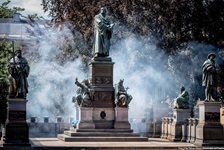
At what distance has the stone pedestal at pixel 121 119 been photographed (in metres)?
35.7

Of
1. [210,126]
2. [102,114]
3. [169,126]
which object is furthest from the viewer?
[169,126]

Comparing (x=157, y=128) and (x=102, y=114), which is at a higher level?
(x=102, y=114)

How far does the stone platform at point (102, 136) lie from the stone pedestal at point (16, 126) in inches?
135

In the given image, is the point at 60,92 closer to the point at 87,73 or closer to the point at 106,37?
the point at 87,73

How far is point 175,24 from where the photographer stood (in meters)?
50.4

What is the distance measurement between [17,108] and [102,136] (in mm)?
5328

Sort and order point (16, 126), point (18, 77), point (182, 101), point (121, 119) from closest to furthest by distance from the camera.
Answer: point (16, 126)
point (18, 77)
point (121, 119)
point (182, 101)

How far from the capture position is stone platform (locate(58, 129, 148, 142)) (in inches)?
1330

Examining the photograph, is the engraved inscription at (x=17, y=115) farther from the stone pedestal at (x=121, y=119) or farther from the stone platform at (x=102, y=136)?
the stone pedestal at (x=121, y=119)

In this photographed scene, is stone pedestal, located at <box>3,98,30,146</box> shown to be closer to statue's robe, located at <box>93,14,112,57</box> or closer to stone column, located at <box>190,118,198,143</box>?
statue's robe, located at <box>93,14,112,57</box>

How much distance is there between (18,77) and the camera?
104 ft

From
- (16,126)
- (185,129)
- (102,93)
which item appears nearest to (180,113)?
(185,129)

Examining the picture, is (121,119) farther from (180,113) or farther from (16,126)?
(16,126)

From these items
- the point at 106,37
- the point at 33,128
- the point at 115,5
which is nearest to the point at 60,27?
the point at 115,5
